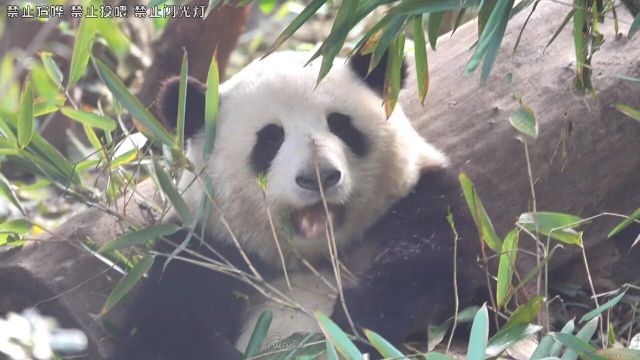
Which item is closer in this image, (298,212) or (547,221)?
(547,221)

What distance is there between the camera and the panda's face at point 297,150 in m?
3.22

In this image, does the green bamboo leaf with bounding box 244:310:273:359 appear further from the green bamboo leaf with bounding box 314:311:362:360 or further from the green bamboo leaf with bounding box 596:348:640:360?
the green bamboo leaf with bounding box 596:348:640:360

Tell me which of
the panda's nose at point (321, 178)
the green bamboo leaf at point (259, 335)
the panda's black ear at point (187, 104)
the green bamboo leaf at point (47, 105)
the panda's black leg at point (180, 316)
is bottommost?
the panda's black leg at point (180, 316)

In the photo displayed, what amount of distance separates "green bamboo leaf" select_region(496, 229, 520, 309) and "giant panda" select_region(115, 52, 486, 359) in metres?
0.33

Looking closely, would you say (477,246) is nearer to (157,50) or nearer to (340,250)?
(340,250)

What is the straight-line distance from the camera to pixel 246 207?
335 centimetres

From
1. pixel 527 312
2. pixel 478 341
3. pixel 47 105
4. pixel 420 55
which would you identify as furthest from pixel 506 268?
pixel 47 105

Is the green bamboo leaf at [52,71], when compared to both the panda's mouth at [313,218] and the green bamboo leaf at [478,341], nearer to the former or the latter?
the panda's mouth at [313,218]

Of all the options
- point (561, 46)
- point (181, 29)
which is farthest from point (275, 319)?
point (181, 29)

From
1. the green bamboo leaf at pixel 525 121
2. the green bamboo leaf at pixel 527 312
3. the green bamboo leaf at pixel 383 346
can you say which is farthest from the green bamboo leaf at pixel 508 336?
the green bamboo leaf at pixel 525 121

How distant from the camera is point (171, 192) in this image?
2.88m

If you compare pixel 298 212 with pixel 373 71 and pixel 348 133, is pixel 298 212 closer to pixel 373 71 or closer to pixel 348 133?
pixel 348 133

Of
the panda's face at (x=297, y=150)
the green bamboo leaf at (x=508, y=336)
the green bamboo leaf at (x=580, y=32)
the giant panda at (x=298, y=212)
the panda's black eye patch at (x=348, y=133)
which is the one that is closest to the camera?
the green bamboo leaf at (x=508, y=336)

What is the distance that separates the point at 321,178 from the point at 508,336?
2.60 ft
